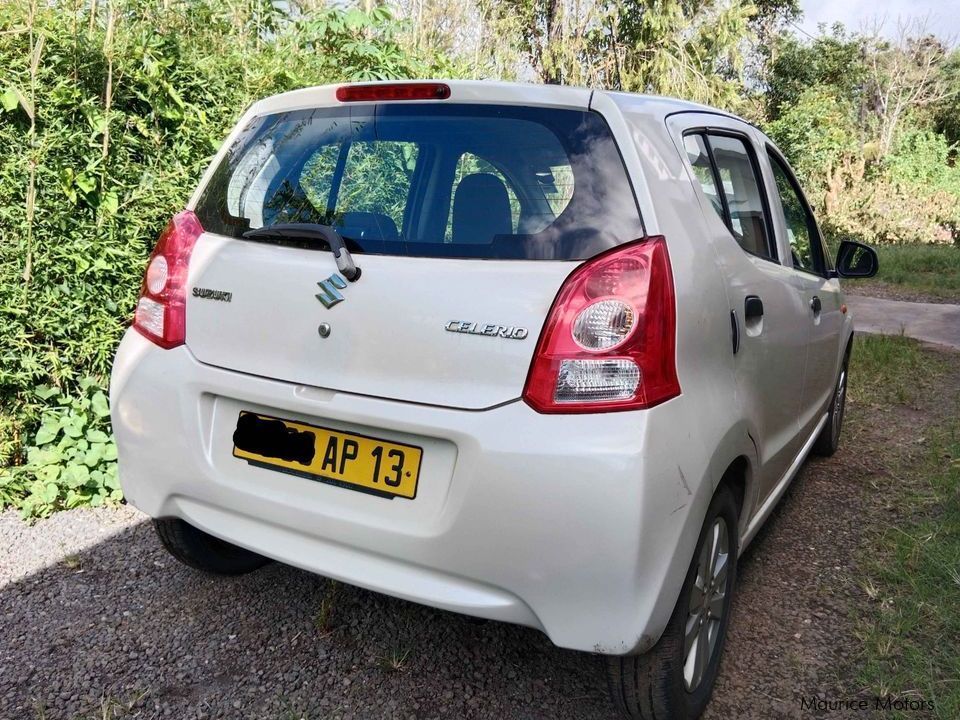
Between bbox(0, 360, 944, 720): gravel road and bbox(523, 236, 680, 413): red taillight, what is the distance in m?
0.99

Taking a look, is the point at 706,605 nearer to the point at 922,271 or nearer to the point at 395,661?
the point at 395,661

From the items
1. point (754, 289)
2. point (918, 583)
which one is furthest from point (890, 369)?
point (754, 289)

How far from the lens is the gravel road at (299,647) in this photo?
227 cm

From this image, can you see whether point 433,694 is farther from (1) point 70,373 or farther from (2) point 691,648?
(1) point 70,373

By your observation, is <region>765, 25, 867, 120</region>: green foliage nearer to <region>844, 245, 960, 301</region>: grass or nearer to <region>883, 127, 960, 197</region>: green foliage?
<region>883, 127, 960, 197</region>: green foliage

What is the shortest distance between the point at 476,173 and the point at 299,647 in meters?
1.52

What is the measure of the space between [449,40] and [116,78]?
6.29m

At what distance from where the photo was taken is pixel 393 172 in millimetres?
2352

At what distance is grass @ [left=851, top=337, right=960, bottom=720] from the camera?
2.40m

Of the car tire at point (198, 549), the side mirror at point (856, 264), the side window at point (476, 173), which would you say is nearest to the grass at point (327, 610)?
the car tire at point (198, 549)

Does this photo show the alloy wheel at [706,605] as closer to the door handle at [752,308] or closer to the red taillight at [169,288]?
the door handle at [752,308]

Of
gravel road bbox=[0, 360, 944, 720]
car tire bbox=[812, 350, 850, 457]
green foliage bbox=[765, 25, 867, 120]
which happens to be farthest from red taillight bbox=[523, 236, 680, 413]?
green foliage bbox=[765, 25, 867, 120]

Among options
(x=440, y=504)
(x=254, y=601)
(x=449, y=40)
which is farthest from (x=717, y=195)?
(x=449, y=40)

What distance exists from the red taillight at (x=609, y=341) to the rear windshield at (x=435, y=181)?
0.24 ft
